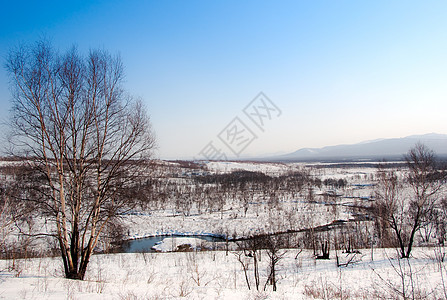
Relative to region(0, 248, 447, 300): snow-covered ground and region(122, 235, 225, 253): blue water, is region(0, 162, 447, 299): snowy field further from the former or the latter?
region(122, 235, 225, 253): blue water

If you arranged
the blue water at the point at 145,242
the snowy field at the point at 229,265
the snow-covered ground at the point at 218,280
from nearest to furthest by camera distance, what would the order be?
the snow-covered ground at the point at 218,280
the snowy field at the point at 229,265
the blue water at the point at 145,242

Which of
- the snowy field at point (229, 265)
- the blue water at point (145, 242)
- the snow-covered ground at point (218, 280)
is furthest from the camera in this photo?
the blue water at point (145, 242)

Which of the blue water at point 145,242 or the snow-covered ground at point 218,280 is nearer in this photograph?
the snow-covered ground at point 218,280

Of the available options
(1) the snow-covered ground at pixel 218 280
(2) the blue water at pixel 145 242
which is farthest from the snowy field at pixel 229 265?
(2) the blue water at pixel 145 242

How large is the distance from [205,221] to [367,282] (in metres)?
39.8

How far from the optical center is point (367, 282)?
9516 millimetres

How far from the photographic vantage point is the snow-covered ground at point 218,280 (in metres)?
5.71

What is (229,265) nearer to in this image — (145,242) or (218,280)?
(218,280)

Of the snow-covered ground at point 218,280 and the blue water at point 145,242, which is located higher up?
the snow-covered ground at point 218,280

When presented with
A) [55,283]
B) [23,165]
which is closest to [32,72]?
[23,165]

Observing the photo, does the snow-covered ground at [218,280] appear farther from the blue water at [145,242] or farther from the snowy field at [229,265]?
the blue water at [145,242]

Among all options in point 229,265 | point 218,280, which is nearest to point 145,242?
point 229,265

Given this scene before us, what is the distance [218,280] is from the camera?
36.3 ft

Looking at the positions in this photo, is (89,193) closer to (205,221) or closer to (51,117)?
(51,117)
